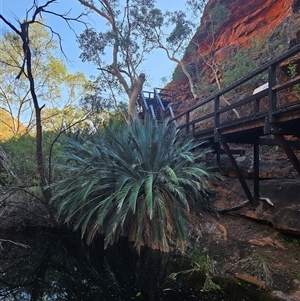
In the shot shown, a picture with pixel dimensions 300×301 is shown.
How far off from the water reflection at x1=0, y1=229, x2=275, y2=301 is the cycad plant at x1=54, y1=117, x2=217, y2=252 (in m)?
0.36

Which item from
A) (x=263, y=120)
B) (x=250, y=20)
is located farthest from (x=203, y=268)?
(x=250, y=20)

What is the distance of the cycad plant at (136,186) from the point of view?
465cm

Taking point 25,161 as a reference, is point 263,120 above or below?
above

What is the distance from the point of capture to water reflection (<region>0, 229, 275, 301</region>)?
11.4ft

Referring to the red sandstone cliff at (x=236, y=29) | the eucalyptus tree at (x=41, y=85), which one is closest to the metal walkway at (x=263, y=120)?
the red sandstone cliff at (x=236, y=29)

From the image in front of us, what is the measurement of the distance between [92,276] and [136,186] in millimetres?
1585

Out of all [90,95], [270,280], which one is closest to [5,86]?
[90,95]

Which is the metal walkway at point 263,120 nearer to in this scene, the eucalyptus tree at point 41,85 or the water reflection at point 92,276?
the water reflection at point 92,276

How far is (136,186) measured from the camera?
4.72m

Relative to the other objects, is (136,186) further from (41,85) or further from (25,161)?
(41,85)

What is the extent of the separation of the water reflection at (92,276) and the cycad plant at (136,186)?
36cm

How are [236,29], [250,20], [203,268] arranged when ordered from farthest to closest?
[236,29] < [250,20] < [203,268]

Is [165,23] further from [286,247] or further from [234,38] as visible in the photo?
[286,247]

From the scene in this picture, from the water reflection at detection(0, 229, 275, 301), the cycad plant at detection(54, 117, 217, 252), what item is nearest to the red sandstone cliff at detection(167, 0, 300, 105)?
the cycad plant at detection(54, 117, 217, 252)
